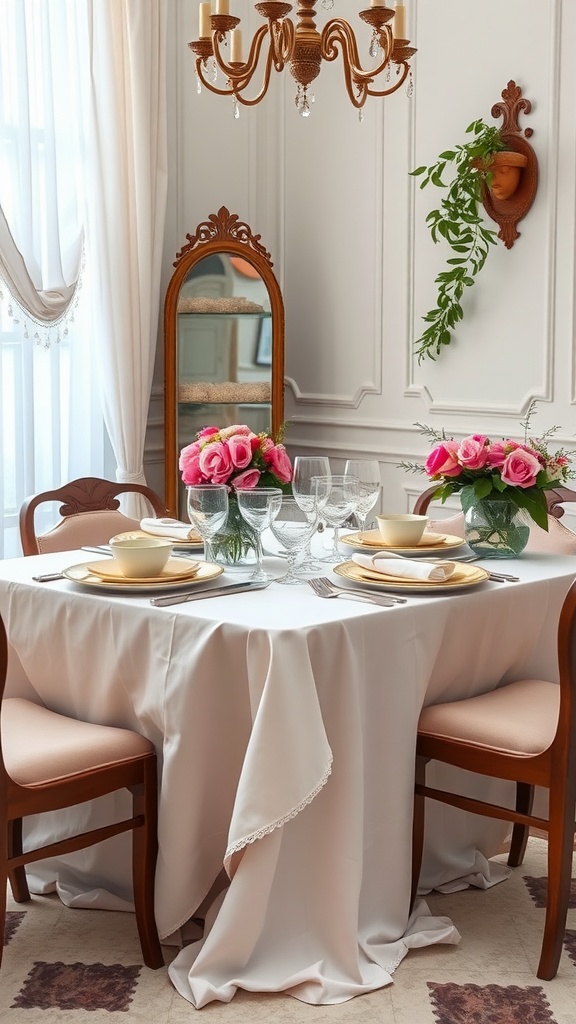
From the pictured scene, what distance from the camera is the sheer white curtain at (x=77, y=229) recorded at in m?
3.98

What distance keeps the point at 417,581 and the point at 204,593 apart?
456mm

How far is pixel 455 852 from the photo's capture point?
9.04ft

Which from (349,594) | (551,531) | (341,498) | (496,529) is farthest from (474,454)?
(349,594)

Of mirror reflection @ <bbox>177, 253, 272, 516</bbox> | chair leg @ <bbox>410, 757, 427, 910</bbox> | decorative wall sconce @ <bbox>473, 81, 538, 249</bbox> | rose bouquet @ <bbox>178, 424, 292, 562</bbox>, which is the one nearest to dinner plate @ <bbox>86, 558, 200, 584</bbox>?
rose bouquet @ <bbox>178, 424, 292, 562</bbox>

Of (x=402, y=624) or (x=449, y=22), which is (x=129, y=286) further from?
(x=402, y=624)

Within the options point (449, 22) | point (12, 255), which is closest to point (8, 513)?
point (12, 255)

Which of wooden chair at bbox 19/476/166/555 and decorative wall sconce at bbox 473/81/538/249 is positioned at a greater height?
decorative wall sconce at bbox 473/81/538/249

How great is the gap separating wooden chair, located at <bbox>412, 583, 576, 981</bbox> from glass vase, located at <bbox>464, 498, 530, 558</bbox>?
40 cm

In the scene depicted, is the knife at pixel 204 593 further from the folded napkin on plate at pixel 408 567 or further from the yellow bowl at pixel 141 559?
the folded napkin on plate at pixel 408 567

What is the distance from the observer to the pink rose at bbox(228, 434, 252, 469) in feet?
8.39

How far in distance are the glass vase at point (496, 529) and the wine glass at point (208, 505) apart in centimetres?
65

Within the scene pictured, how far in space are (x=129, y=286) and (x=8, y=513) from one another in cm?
101

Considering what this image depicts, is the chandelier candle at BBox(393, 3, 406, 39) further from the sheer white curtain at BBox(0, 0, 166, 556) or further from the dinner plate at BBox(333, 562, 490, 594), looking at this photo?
the sheer white curtain at BBox(0, 0, 166, 556)

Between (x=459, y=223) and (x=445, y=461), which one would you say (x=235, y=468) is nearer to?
(x=445, y=461)
